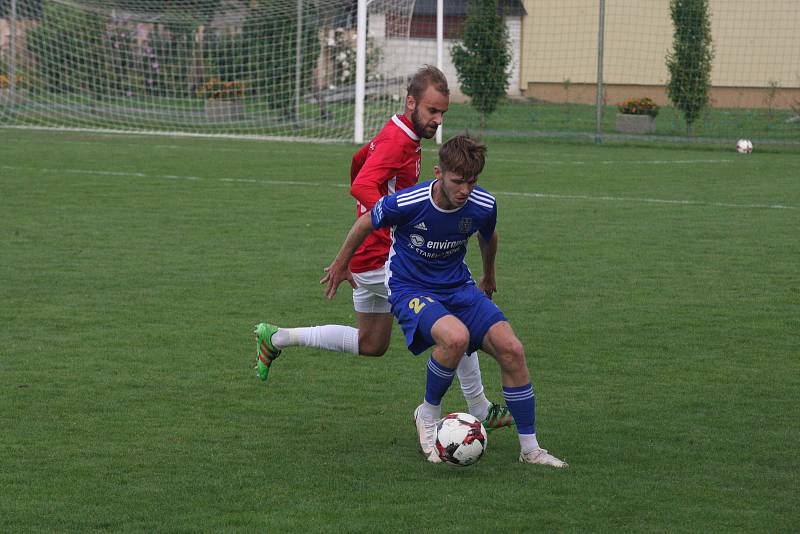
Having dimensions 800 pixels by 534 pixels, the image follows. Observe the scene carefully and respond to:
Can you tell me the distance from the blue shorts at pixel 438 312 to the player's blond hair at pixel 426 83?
3.16 ft

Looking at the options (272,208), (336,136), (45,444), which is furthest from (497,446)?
(336,136)

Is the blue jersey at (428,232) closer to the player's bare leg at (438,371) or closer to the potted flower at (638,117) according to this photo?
the player's bare leg at (438,371)

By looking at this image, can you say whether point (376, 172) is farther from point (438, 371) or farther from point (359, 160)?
point (438, 371)

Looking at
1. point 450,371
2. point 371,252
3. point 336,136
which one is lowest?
point 450,371

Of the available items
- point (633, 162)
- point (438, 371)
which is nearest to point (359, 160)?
point (438, 371)

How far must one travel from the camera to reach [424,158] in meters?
18.6

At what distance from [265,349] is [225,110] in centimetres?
2008

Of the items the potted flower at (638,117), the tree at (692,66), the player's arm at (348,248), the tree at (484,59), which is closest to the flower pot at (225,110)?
the tree at (484,59)

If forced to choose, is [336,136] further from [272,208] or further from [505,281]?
[505,281]

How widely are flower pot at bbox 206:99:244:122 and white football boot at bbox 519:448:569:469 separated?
2106 cm

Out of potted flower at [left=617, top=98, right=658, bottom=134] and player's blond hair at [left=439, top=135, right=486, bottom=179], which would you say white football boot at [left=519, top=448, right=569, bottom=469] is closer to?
player's blond hair at [left=439, top=135, right=486, bottom=179]

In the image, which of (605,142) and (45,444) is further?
(605,142)

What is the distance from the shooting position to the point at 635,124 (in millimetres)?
26953

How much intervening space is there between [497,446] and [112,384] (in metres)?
2.07
